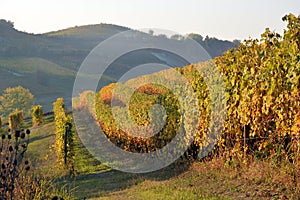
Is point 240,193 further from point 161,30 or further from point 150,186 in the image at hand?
point 161,30

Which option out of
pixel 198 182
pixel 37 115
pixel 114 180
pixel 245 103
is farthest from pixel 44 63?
pixel 245 103

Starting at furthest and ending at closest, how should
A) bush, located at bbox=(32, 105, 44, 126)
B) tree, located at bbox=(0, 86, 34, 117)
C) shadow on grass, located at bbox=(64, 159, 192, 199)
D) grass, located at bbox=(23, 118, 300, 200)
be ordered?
tree, located at bbox=(0, 86, 34, 117)
bush, located at bbox=(32, 105, 44, 126)
shadow on grass, located at bbox=(64, 159, 192, 199)
grass, located at bbox=(23, 118, 300, 200)

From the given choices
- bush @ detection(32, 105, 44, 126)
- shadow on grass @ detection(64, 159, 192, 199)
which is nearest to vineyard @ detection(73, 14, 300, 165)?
shadow on grass @ detection(64, 159, 192, 199)

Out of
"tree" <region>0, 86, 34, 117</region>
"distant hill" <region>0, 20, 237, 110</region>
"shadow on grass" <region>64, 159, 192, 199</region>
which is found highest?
"distant hill" <region>0, 20, 237, 110</region>

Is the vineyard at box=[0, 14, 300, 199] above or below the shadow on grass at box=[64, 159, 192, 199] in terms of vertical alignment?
above

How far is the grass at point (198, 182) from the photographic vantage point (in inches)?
Answer: 293

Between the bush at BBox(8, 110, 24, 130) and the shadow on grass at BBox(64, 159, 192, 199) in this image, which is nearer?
the shadow on grass at BBox(64, 159, 192, 199)

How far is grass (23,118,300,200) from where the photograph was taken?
24.4ft

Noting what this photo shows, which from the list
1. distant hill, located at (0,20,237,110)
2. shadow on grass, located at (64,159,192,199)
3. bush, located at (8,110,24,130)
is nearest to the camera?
shadow on grass, located at (64,159,192,199)

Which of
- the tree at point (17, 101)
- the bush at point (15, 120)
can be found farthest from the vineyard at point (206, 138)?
the tree at point (17, 101)

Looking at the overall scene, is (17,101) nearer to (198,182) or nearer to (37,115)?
(37,115)

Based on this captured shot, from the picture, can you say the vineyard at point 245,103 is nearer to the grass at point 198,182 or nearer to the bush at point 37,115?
the grass at point 198,182

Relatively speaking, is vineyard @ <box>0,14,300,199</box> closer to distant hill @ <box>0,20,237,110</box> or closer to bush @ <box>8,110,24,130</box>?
bush @ <box>8,110,24,130</box>

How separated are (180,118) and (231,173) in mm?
3063
